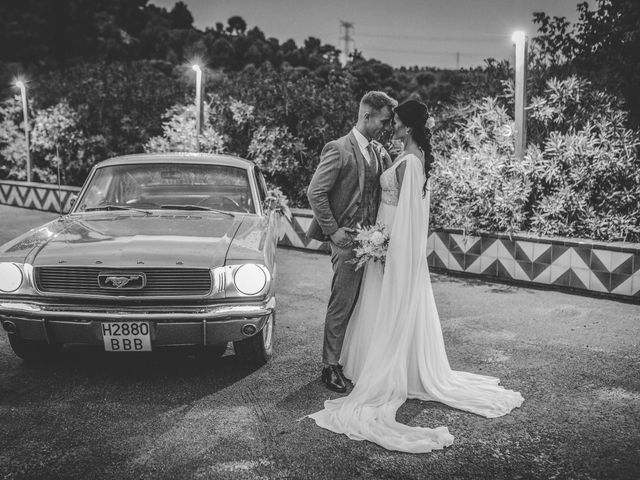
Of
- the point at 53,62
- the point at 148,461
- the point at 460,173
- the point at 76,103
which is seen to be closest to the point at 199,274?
the point at 148,461

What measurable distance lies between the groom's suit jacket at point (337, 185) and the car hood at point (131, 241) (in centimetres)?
72

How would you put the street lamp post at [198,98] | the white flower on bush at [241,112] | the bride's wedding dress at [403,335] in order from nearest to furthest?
the bride's wedding dress at [403,335], the street lamp post at [198,98], the white flower on bush at [241,112]

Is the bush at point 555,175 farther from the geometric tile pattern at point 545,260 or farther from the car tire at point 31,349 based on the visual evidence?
the car tire at point 31,349

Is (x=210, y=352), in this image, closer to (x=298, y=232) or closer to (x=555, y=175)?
(x=555, y=175)

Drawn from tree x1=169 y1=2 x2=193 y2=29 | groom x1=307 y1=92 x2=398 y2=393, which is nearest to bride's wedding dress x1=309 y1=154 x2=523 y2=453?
groom x1=307 y1=92 x2=398 y2=393

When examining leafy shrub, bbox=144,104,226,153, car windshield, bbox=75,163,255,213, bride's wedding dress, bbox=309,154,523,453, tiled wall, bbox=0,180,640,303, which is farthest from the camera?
leafy shrub, bbox=144,104,226,153

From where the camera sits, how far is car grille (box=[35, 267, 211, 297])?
420cm

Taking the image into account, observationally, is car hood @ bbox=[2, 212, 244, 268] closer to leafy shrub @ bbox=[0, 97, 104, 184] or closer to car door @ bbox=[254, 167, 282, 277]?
car door @ bbox=[254, 167, 282, 277]

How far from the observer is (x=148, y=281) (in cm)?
421

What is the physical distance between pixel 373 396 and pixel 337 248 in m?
1.03

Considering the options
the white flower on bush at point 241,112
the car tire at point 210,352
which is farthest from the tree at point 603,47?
the car tire at point 210,352

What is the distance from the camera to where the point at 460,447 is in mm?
3516

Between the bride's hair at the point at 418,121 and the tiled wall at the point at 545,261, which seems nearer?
the bride's hair at the point at 418,121

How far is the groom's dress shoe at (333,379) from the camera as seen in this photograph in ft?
14.4
